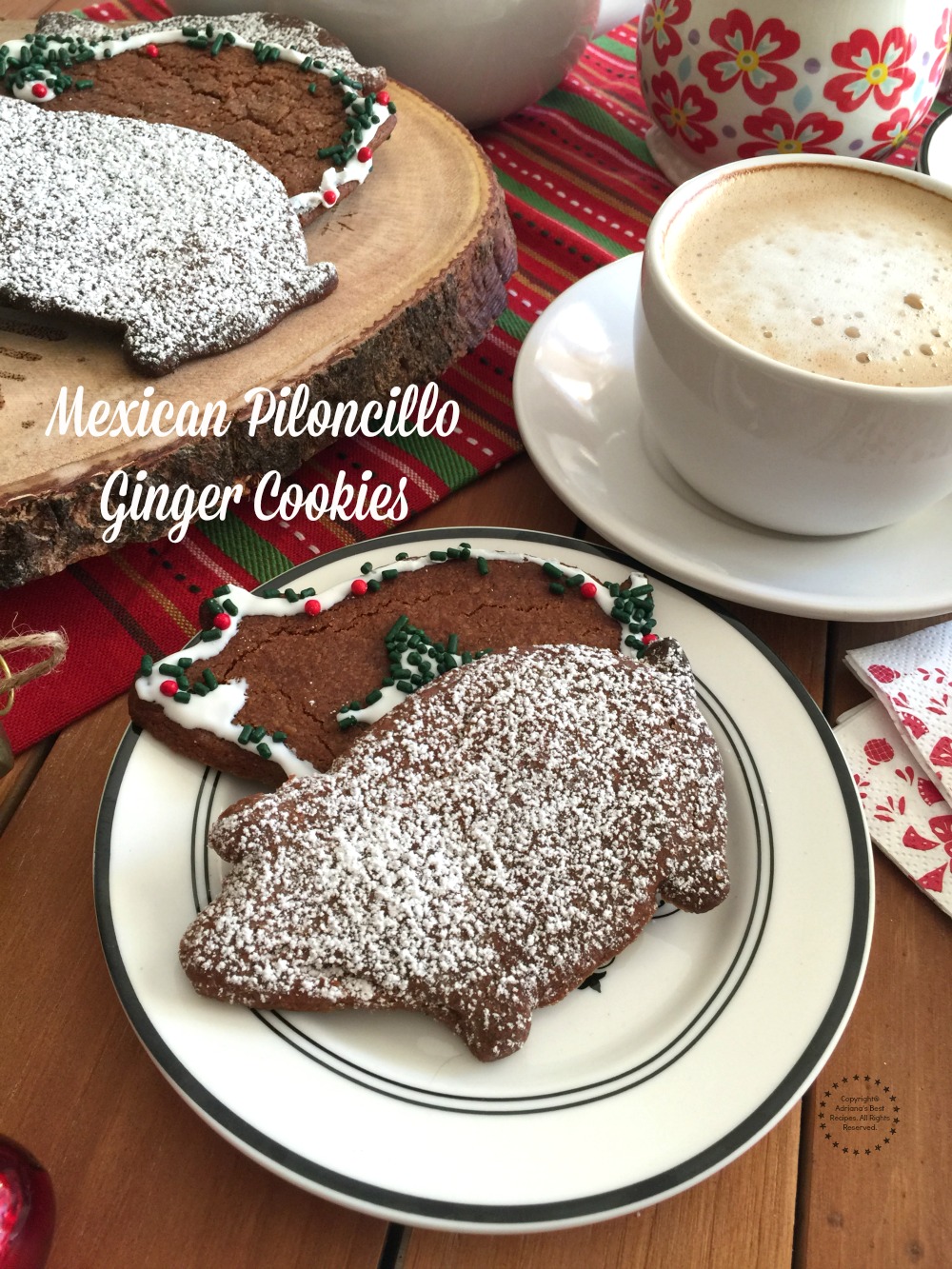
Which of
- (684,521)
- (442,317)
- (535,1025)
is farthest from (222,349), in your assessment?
(535,1025)

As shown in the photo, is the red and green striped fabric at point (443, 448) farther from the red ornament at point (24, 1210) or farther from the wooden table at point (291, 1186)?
the red ornament at point (24, 1210)

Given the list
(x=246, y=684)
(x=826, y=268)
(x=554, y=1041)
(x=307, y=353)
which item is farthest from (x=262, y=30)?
(x=554, y=1041)

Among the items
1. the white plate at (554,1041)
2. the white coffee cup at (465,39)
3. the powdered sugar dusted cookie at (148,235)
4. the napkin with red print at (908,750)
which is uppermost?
the white coffee cup at (465,39)

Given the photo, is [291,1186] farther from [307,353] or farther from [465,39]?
[465,39]

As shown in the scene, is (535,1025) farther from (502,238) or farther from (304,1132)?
(502,238)

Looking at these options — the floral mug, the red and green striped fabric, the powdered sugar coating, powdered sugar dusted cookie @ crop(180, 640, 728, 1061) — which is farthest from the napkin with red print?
the powdered sugar coating

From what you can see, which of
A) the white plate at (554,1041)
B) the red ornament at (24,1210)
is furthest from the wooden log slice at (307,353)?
the red ornament at (24,1210)
